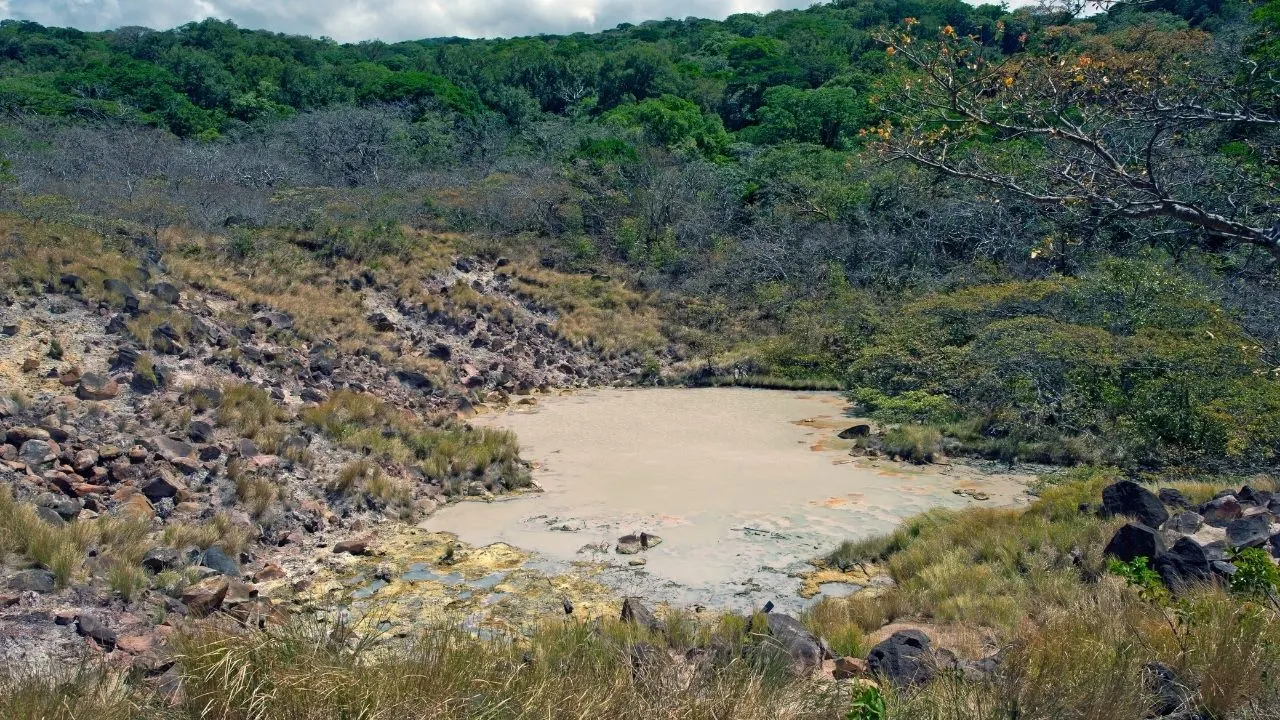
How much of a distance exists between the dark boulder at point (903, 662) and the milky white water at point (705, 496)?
2.34 metres

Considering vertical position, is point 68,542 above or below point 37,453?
below

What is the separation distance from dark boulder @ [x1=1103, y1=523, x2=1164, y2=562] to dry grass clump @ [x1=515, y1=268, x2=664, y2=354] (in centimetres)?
1588

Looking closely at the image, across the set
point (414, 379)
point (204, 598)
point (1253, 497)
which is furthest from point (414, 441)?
point (1253, 497)

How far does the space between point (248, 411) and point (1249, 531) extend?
36.4 ft

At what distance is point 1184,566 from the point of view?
6.63 metres

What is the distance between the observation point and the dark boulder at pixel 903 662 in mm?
5230

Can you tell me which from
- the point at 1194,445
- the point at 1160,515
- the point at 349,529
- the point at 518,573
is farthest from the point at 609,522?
the point at 1194,445

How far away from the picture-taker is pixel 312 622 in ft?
15.5

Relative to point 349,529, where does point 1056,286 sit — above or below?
above

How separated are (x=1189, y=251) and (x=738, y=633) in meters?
18.7

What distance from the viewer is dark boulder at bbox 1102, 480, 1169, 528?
8602mm

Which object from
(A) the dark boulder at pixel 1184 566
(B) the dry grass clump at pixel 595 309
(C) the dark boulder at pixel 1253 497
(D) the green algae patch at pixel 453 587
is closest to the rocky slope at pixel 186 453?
(D) the green algae patch at pixel 453 587

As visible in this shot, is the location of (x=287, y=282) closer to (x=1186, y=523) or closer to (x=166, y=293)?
(x=166, y=293)

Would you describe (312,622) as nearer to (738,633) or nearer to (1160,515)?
(738,633)
